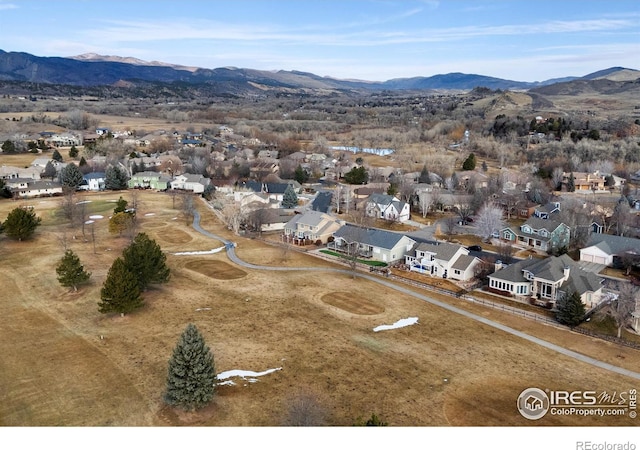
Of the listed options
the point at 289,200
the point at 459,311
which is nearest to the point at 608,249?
the point at 459,311

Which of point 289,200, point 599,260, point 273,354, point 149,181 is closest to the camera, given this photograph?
point 273,354

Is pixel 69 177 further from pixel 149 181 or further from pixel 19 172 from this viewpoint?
pixel 149 181

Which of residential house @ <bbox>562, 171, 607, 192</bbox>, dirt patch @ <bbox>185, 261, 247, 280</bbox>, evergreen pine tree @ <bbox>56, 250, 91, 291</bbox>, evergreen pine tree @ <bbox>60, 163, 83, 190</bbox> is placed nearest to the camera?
evergreen pine tree @ <bbox>56, 250, 91, 291</bbox>

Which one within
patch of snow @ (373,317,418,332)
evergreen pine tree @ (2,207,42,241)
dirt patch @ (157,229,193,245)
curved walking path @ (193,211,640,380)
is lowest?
patch of snow @ (373,317,418,332)

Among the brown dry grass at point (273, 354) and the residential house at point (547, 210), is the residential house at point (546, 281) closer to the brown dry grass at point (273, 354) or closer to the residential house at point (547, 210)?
the brown dry grass at point (273, 354)

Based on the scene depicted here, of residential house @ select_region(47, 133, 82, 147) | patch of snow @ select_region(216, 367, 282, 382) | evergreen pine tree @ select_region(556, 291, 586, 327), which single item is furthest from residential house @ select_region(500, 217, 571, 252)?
residential house @ select_region(47, 133, 82, 147)

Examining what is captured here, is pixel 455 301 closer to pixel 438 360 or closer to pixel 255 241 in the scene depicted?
pixel 438 360

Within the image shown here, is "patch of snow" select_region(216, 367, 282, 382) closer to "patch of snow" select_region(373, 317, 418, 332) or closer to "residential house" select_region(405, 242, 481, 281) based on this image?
"patch of snow" select_region(373, 317, 418, 332)
